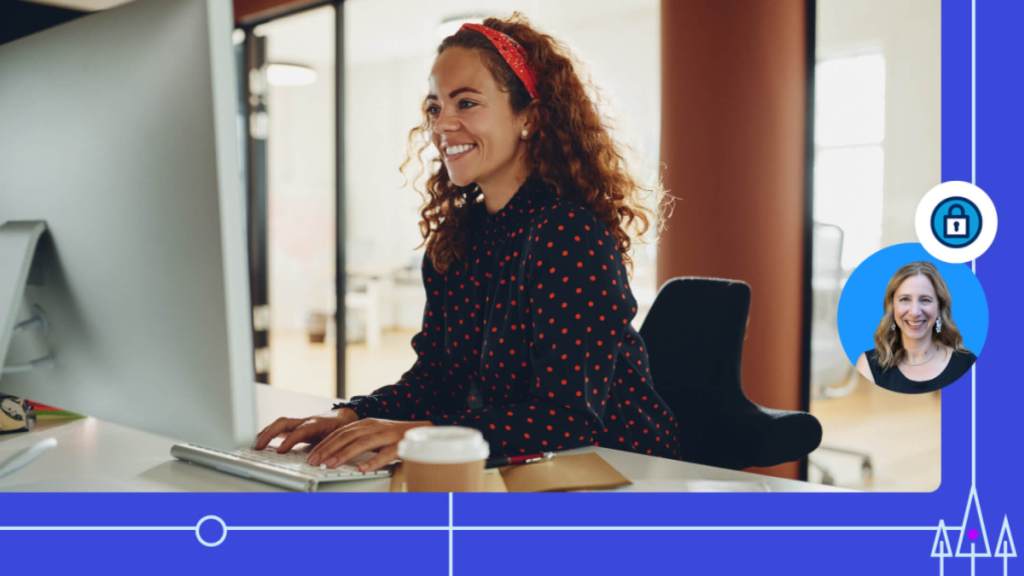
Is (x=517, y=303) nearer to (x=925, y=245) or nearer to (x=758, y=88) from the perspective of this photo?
(x=925, y=245)

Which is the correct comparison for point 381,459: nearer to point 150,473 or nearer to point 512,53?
point 150,473

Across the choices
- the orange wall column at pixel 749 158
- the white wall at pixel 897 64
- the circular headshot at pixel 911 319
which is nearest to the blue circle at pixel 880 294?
the circular headshot at pixel 911 319

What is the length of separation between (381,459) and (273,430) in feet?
0.61

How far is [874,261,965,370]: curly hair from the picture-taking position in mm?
A: 649

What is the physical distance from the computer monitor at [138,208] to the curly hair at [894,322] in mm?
538

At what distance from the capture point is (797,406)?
2.51 metres

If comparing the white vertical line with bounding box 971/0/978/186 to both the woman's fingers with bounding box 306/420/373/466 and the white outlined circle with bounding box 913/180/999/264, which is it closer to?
the white outlined circle with bounding box 913/180/999/264

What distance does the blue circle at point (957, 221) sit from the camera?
63cm

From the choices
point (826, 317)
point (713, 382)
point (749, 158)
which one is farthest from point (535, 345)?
point (826, 317)

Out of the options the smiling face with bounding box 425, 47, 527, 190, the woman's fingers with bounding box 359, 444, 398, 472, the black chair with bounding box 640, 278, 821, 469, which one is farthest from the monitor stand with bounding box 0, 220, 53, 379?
the black chair with bounding box 640, 278, 821, 469

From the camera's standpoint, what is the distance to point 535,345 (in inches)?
40.3

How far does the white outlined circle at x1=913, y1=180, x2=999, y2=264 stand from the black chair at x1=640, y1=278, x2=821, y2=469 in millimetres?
763

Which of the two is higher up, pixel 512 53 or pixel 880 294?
pixel 512 53
